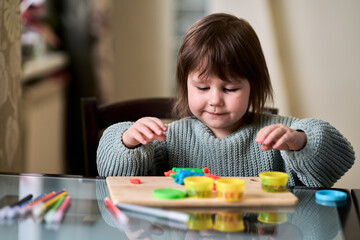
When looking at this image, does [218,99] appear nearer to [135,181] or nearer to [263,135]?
[263,135]

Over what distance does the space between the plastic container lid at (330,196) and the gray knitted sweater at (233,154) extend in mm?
164

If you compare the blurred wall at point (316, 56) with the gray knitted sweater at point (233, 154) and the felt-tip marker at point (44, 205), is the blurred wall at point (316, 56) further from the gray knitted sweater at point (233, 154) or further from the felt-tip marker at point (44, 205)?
the felt-tip marker at point (44, 205)

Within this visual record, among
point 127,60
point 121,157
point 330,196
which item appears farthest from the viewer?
point 127,60

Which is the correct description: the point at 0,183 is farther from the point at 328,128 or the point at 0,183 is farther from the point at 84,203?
the point at 328,128

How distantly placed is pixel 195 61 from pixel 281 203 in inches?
17.2

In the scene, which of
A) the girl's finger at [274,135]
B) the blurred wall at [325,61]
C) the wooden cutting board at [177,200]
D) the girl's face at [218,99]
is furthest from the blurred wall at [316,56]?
the wooden cutting board at [177,200]

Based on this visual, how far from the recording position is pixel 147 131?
2.94ft

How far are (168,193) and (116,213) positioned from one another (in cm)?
8

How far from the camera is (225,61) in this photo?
1.01 m

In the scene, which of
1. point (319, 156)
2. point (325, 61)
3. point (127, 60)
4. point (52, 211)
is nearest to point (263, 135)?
point (319, 156)

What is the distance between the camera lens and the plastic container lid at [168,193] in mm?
688

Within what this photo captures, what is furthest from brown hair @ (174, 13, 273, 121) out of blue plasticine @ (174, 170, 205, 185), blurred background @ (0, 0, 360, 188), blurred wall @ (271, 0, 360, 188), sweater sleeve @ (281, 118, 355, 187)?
blurred wall @ (271, 0, 360, 188)

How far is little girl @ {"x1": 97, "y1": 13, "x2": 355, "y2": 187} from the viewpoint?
927 millimetres

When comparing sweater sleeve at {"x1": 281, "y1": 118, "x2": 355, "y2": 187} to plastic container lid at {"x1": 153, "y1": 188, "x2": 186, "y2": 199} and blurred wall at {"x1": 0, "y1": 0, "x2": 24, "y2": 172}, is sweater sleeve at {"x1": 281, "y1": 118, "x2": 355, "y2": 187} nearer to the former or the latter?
plastic container lid at {"x1": 153, "y1": 188, "x2": 186, "y2": 199}
